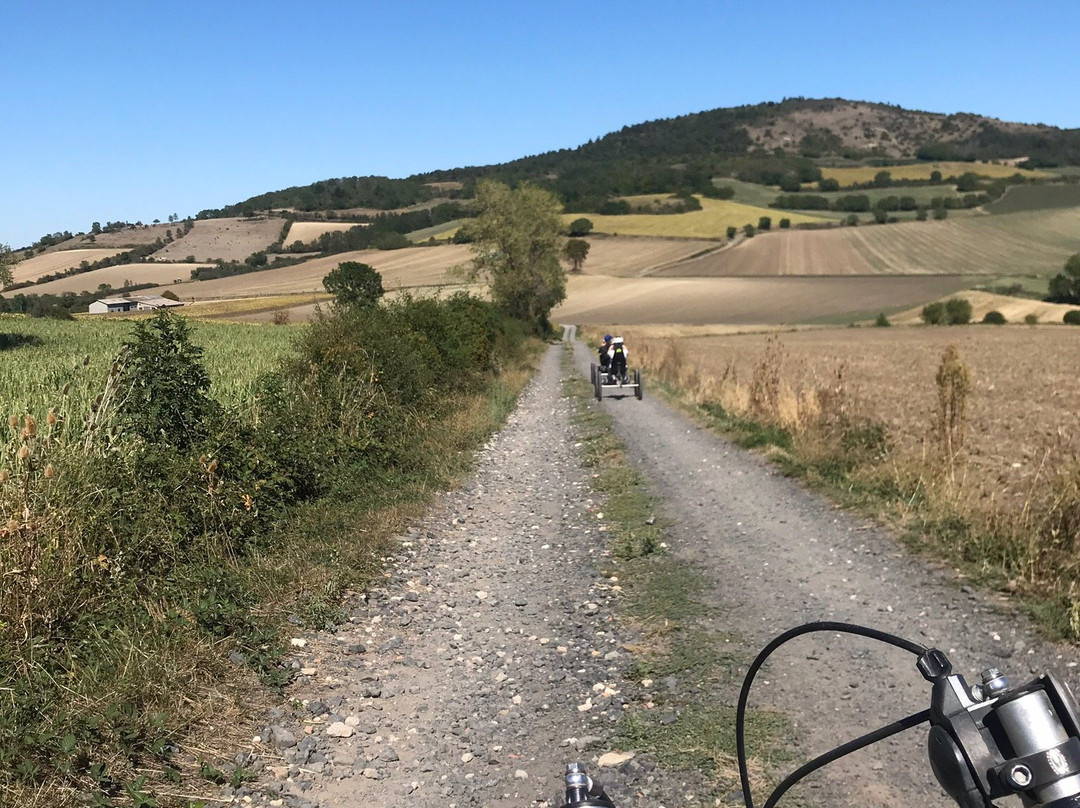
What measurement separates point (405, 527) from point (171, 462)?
8.08ft

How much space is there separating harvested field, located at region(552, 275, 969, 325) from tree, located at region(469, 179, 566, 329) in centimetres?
1770

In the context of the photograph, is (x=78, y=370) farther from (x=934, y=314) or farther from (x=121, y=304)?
(x=934, y=314)

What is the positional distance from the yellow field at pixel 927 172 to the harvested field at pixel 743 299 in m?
76.8

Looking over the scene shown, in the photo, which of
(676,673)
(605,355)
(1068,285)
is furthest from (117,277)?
(1068,285)

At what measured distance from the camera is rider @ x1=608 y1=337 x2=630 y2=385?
68.8ft

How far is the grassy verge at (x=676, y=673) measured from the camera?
4176 mm

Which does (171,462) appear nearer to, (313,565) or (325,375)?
(313,565)

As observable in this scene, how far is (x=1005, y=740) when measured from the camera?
4.79 feet

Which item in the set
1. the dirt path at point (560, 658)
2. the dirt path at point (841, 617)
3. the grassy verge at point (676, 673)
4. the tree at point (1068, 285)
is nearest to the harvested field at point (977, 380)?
the dirt path at point (841, 617)

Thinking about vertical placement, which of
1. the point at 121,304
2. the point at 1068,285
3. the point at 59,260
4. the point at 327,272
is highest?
the point at 59,260

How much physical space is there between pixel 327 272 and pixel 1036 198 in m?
109

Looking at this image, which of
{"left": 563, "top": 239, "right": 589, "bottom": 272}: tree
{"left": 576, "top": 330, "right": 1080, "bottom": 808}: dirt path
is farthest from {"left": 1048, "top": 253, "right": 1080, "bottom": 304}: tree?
{"left": 576, "top": 330, "right": 1080, "bottom": 808}: dirt path

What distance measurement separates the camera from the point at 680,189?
152 metres

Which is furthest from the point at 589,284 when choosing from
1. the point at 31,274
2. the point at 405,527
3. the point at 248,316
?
the point at 405,527
